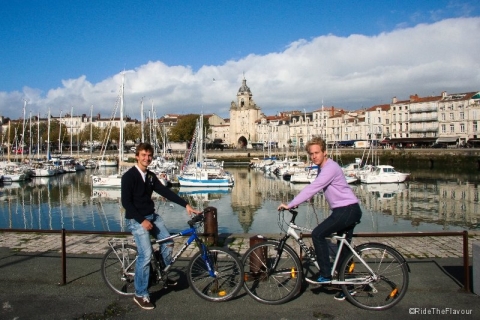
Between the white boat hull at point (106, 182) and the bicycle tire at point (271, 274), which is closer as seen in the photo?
the bicycle tire at point (271, 274)

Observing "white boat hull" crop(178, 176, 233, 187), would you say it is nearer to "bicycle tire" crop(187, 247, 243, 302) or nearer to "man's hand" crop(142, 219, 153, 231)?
"bicycle tire" crop(187, 247, 243, 302)

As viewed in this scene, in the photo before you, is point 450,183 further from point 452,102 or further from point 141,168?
point 452,102

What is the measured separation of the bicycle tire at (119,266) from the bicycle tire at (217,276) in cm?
98

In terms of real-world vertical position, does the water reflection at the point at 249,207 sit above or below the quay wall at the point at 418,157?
below

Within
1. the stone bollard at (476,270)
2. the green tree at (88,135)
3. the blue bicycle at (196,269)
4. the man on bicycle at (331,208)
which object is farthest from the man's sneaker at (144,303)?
the green tree at (88,135)

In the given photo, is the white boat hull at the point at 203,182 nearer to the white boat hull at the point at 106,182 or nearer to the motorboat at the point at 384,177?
the white boat hull at the point at 106,182

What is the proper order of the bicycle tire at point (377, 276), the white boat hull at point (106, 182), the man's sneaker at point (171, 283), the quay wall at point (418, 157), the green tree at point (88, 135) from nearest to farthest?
the bicycle tire at point (377, 276), the man's sneaker at point (171, 283), the white boat hull at point (106, 182), the quay wall at point (418, 157), the green tree at point (88, 135)

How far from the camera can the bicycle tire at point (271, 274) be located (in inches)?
236

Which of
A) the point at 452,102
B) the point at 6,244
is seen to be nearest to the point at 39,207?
the point at 6,244

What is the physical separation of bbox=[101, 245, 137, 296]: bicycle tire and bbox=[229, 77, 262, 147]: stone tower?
134 m

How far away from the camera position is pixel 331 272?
6000 millimetres

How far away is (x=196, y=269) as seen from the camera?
6207 millimetres

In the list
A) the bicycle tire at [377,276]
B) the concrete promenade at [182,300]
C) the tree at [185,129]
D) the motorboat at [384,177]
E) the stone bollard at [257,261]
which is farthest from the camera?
the tree at [185,129]

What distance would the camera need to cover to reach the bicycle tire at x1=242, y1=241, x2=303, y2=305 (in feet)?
19.7
